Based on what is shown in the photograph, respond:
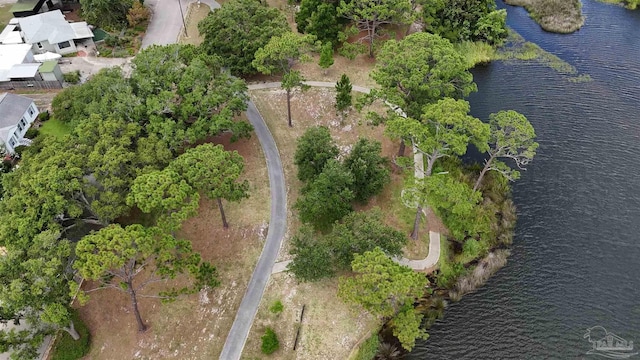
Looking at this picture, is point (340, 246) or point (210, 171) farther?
point (210, 171)

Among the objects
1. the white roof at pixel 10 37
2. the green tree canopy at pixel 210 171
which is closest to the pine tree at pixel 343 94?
the green tree canopy at pixel 210 171

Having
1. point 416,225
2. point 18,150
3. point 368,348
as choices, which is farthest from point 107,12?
point 368,348

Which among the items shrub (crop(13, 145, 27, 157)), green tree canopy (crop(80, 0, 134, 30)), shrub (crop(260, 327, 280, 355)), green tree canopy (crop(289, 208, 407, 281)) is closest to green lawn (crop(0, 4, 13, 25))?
green tree canopy (crop(80, 0, 134, 30))

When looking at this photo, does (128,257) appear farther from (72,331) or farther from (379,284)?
(379,284)

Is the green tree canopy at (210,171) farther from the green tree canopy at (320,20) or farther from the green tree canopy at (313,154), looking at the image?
the green tree canopy at (320,20)

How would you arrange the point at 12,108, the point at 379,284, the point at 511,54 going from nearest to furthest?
the point at 379,284, the point at 12,108, the point at 511,54

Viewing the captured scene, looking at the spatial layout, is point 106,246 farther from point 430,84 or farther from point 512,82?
point 512,82
